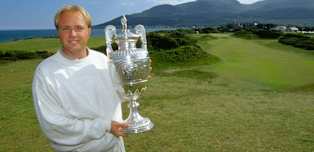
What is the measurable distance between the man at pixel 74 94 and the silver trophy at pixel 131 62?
0.17 meters

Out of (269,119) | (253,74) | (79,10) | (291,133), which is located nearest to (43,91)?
(79,10)

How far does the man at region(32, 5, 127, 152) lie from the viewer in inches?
101

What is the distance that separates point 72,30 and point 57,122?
549mm

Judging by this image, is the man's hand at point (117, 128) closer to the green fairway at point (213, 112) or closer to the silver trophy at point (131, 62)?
the silver trophy at point (131, 62)

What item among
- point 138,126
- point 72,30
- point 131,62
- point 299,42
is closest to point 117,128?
point 138,126

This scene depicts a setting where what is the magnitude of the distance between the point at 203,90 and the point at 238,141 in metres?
4.14

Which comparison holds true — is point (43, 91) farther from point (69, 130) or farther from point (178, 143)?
point (178, 143)

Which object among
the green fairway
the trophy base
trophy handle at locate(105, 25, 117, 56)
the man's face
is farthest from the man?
the green fairway

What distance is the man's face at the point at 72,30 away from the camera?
8.41 feet

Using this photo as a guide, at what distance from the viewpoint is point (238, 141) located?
5500 millimetres

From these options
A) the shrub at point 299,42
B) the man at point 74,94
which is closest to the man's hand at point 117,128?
the man at point 74,94

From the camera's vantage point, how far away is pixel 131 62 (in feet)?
9.56

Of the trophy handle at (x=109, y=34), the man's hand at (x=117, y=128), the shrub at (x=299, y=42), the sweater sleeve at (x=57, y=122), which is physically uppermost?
the trophy handle at (x=109, y=34)

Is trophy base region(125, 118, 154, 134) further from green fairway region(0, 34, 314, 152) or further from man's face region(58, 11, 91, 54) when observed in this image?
green fairway region(0, 34, 314, 152)
